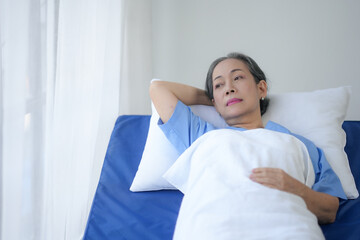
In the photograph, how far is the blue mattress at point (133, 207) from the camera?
3.52 feet

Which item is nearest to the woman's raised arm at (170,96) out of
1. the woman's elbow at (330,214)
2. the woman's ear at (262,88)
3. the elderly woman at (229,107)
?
the elderly woman at (229,107)

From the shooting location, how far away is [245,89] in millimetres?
1313

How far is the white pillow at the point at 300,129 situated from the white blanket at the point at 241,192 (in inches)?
9.6

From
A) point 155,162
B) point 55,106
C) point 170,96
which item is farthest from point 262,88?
point 55,106

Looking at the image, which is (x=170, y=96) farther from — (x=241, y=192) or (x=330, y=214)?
(x=330, y=214)

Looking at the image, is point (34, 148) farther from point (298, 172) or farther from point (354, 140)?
point (354, 140)

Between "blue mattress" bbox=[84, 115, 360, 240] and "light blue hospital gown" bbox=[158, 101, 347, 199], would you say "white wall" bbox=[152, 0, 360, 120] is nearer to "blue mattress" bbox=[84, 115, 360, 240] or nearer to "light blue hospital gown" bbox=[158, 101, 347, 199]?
"blue mattress" bbox=[84, 115, 360, 240]

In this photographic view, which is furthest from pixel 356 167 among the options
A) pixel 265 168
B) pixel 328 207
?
pixel 265 168

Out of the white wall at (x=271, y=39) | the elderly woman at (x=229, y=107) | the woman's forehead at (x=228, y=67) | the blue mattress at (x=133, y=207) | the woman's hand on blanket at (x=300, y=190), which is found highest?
the white wall at (x=271, y=39)

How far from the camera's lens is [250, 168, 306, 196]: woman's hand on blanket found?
871 millimetres

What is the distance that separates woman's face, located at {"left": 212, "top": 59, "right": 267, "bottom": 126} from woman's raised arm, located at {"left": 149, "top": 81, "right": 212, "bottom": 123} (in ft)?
0.47

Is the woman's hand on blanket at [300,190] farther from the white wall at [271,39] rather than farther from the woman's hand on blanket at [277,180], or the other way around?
the white wall at [271,39]

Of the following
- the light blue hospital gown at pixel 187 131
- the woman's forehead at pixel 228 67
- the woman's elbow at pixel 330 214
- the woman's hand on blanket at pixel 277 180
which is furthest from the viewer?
the woman's forehead at pixel 228 67

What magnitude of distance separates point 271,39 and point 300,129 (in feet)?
3.42
